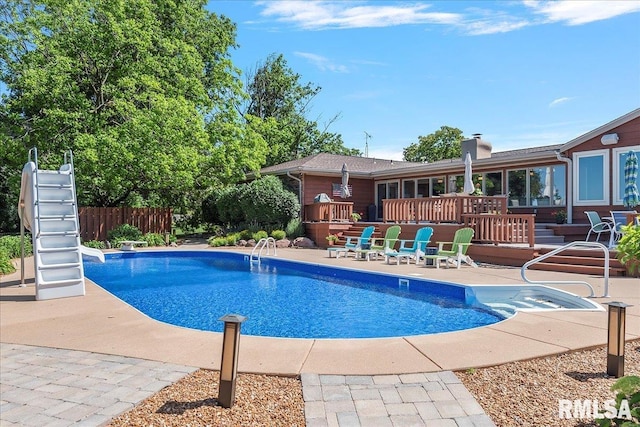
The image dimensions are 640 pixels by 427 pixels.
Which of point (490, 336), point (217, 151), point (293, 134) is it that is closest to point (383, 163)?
point (217, 151)

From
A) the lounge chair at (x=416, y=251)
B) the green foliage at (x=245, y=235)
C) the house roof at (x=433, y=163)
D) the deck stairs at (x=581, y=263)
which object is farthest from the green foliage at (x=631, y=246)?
the green foliage at (x=245, y=235)

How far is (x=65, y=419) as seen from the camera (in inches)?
113

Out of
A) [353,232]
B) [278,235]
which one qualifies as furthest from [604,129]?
[278,235]

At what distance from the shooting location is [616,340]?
3580mm

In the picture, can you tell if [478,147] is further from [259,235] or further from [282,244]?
[259,235]

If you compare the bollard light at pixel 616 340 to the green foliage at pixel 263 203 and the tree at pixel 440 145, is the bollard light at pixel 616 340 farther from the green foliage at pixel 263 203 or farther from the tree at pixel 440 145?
the tree at pixel 440 145

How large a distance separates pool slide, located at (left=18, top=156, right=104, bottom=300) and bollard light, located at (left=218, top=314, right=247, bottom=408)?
5.83 meters

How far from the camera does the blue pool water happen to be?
20.7ft

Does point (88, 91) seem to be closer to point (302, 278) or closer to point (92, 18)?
point (92, 18)

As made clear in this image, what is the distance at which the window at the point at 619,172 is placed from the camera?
41.8 ft

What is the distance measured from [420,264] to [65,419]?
9.86 meters

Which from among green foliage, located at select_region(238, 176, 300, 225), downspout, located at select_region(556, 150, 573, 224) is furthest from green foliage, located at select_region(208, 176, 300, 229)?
downspout, located at select_region(556, 150, 573, 224)

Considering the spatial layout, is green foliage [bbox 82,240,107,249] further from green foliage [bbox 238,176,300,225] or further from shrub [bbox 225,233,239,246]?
green foliage [bbox 238,176,300,225]

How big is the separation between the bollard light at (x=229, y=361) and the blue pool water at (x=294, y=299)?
2766 mm
